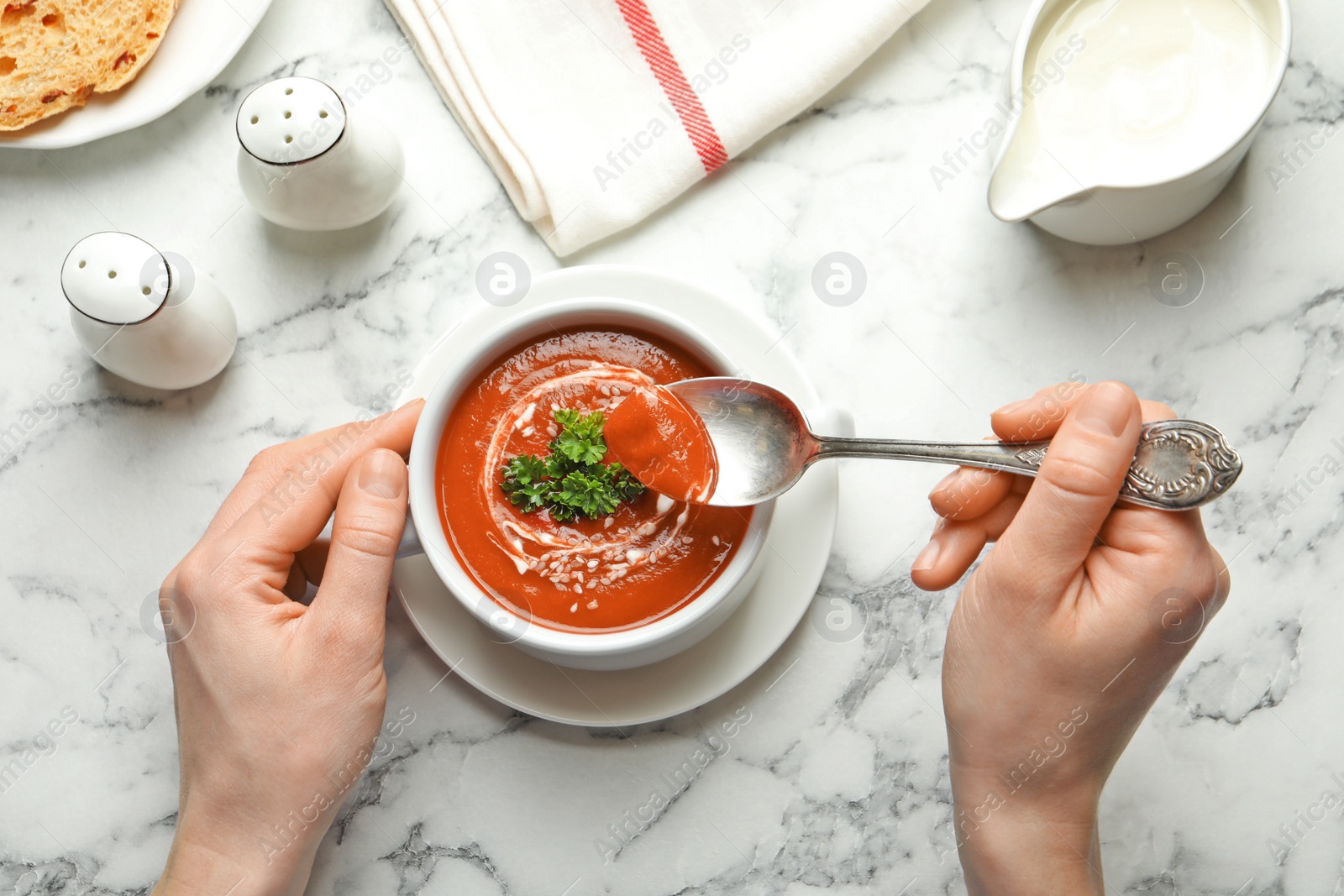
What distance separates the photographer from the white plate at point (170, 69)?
6.93 ft

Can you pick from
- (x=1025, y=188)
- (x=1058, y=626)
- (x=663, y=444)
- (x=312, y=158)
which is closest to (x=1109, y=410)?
(x=1058, y=626)

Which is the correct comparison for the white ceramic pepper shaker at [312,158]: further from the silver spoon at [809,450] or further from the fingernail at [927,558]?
the fingernail at [927,558]

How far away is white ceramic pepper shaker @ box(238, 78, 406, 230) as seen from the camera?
1.89 metres

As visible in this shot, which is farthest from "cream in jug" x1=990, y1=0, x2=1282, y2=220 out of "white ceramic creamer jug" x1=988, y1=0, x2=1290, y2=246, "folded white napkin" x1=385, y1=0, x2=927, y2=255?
"folded white napkin" x1=385, y1=0, x2=927, y2=255

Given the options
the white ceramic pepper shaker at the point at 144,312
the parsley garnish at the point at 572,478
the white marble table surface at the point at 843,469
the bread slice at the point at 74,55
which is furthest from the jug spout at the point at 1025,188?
the bread slice at the point at 74,55

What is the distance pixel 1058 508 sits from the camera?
5.11 feet

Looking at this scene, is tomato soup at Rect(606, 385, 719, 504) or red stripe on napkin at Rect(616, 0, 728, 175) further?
red stripe on napkin at Rect(616, 0, 728, 175)

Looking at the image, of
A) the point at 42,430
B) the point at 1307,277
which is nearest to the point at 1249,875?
the point at 1307,277

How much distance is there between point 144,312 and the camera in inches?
73.0

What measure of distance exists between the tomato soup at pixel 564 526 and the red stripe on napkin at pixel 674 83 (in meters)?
0.56

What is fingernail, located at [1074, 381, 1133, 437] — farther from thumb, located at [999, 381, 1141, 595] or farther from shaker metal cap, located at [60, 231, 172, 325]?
shaker metal cap, located at [60, 231, 172, 325]

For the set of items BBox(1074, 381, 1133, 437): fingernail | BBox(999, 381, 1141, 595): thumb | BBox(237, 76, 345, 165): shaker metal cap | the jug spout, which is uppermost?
BBox(237, 76, 345, 165): shaker metal cap

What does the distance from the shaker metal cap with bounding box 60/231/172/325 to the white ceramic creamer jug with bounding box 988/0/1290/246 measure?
1.63 metres

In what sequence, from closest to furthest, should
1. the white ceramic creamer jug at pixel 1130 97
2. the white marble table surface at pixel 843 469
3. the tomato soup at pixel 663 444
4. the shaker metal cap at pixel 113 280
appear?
the tomato soup at pixel 663 444
the shaker metal cap at pixel 113 280
the white ceramic creamer jug at pixel 1130 97
the white marble table surface at pixel 843 469
